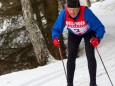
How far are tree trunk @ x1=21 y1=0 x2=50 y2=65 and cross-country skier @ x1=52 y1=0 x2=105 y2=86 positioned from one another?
4.66 metres

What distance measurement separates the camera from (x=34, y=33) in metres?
10.4

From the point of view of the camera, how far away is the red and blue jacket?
17.2 feet

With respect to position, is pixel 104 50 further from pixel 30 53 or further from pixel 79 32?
pixel 79 32

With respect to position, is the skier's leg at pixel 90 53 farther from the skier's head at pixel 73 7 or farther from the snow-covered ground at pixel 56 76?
the snow-covered ground at pixel 56 76

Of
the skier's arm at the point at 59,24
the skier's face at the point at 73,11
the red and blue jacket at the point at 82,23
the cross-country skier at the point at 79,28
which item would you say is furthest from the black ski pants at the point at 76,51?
the skier's face at the point at 73,11

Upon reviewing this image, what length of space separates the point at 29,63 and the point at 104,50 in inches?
129

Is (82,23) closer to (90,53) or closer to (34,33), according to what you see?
(90,53)

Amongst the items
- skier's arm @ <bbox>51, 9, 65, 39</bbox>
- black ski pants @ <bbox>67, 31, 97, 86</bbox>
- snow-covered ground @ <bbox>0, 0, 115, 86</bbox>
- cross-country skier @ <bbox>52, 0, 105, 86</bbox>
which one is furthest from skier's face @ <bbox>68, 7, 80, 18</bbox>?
snow-covered ground @ <bbox>0, 0, 115, 86</bbox>

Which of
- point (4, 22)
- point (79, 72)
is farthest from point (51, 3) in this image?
point (79, 72)

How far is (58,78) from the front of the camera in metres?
7.50

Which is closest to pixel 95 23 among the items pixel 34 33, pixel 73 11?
pixel 73 11

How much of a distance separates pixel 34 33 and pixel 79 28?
513 cm

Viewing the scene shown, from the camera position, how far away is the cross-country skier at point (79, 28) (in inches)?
206

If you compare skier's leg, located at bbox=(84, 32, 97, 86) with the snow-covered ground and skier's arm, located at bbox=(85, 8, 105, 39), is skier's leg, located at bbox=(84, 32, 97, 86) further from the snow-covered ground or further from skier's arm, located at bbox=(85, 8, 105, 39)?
the snow-covered ground
